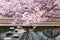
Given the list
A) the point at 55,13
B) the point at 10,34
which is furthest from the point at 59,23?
the point at 10,34

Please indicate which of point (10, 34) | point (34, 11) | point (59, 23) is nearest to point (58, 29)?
point (59, 23)

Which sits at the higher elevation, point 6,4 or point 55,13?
point 6,4

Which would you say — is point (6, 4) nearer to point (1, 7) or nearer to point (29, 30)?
point (1, 7)

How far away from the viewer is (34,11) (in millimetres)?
1047

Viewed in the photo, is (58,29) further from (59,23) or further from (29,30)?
(29,30)

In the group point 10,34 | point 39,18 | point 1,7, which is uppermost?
point 1,7

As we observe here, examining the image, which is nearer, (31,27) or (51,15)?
(51,15)

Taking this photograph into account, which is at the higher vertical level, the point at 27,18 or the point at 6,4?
the point at 6,4

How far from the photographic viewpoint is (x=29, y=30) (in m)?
1.22

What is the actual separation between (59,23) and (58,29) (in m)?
0.07

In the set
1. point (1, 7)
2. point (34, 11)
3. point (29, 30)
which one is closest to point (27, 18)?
point (34, 11)

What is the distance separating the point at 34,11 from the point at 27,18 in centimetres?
9

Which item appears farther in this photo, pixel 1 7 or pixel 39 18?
pixel 1 7

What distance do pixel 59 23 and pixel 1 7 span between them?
62cm
